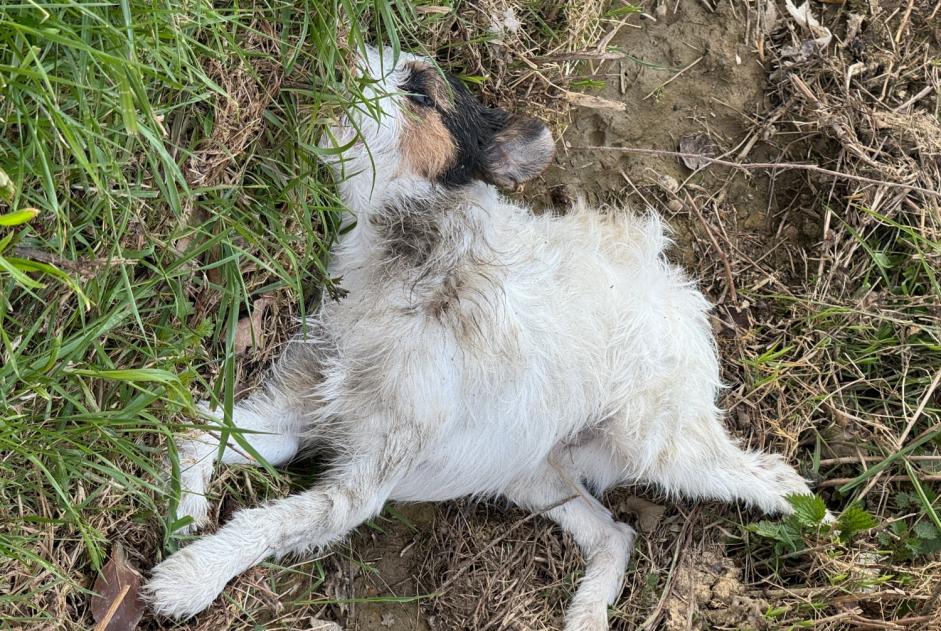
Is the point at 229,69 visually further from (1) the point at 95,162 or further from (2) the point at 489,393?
(2) the point at 489,393

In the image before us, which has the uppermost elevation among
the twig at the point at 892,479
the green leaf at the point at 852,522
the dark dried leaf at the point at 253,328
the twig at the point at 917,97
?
the dark dried leaf at the point at 253,328

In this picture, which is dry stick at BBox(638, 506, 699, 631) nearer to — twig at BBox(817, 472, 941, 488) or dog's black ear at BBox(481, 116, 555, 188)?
twig at BBox(817, 472, 941, 488)

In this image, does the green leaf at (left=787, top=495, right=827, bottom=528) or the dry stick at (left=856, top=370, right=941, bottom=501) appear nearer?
the green leaf at (left=787, top=495, right=827, bottom=528)

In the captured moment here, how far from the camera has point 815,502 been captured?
4.30 metres

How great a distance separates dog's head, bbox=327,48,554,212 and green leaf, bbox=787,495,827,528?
217 centimetres

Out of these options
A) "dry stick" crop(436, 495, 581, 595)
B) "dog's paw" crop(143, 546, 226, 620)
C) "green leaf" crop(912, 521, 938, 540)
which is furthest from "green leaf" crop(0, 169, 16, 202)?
"green leaf" crop(912, 521, 938, 540)

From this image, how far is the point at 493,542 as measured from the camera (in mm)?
4508

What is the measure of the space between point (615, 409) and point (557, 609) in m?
1.14

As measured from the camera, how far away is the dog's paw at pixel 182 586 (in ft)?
11.4

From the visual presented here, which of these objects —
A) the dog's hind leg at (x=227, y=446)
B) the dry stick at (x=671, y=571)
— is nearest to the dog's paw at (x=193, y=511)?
the dog's hind leg at (x=227, y=446)

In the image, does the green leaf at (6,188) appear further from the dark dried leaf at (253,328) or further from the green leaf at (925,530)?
the green leaf at (925,530)

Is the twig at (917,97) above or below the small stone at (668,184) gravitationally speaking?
above

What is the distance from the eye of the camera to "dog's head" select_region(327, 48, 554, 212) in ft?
12.8

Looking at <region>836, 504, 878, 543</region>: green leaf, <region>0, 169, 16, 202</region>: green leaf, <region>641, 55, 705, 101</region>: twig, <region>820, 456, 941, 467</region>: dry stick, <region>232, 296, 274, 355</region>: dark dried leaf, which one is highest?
<region>0, 169, 16, 202</region>: green leaf
